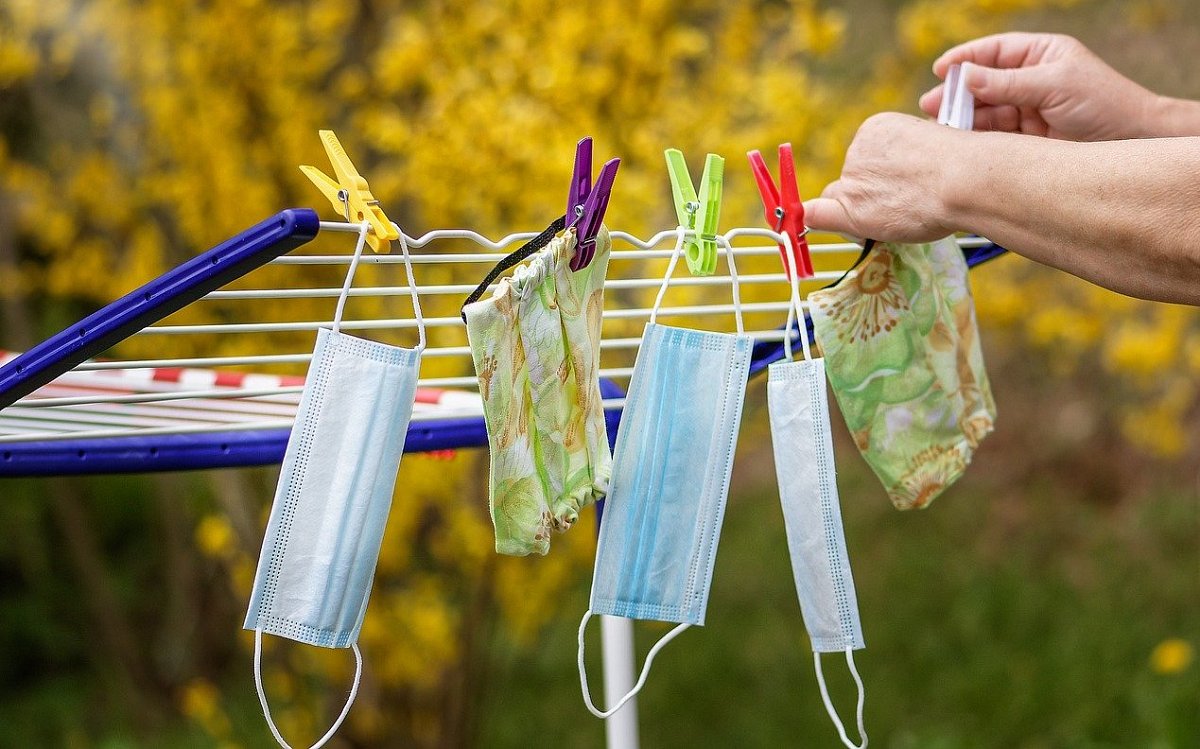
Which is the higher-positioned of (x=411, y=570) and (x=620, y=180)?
(x=620, y=180)

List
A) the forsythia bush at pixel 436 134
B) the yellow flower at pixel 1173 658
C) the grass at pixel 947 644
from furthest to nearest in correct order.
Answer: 1. the grass at pixel 947 644
2. the yellow flower at pixel 1173 658
3. the forsythia bush at pixel 436 134

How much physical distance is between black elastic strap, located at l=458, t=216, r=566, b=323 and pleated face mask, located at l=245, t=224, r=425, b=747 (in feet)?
0.15

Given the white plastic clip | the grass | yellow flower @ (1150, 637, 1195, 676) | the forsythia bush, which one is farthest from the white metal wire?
the grass

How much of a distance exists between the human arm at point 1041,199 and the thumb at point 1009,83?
0.16 m

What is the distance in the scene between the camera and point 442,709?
233 cm

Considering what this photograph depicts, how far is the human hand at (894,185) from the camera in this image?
94 cm

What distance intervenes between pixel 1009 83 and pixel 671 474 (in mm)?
514

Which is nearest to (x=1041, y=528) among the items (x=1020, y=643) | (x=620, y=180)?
(x=1020, y=643)

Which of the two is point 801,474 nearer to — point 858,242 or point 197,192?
point 858,242

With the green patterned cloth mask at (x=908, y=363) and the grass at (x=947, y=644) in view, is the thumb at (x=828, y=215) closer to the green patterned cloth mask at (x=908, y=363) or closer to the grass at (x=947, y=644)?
the green patterned cloth mask at (x=908, y=363)

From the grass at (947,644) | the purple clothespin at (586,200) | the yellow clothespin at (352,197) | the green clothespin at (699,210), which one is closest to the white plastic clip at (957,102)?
the green clothespin at (699,210)

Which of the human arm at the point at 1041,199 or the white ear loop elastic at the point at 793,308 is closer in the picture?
the human arm at the point at 1041,199

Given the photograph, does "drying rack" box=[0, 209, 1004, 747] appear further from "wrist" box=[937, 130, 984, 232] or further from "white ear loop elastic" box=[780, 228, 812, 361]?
"wrist" box=[937, 130, 984, 232]

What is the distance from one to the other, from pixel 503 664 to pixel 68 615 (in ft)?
4.49
